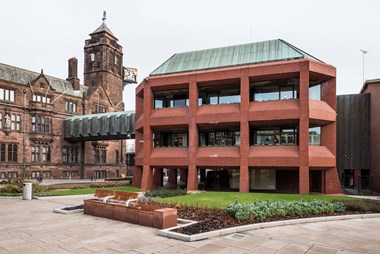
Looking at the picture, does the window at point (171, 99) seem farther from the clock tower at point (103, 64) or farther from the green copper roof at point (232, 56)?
the clock tower at point (103, 64)

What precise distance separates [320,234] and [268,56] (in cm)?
2108

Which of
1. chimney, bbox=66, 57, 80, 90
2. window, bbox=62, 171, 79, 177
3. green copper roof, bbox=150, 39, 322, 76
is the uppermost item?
chimney, bbox=66, 57, 80, 90

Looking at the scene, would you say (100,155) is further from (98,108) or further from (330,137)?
(330,137)

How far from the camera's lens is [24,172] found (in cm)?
4506

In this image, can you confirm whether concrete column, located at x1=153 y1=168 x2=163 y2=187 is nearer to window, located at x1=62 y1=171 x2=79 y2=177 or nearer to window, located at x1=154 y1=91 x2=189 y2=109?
window, located at x1=154 y1=91 x2=189 y2=109

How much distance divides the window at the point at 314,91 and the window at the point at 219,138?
7.82m

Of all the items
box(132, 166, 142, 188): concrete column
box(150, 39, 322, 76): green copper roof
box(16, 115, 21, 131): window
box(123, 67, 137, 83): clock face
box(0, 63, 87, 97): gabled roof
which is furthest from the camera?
box(123, 67, 137, 83): clock face

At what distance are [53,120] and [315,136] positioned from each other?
4072 cm

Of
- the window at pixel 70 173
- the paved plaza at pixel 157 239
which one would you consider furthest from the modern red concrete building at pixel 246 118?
the window at pixel 70 173

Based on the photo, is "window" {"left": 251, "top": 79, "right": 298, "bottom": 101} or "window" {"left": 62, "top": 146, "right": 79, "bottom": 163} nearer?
"window" {"left": 251, "top": 79, "right": 298, "bottom": 101}

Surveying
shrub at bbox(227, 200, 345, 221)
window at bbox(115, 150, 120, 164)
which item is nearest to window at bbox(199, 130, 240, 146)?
shrub at bbox(227, 200, 345, 221)

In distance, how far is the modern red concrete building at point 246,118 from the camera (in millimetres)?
26859

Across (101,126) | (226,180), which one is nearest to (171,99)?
(226,180)

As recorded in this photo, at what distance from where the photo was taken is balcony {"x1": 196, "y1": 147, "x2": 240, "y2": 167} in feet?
93.2
